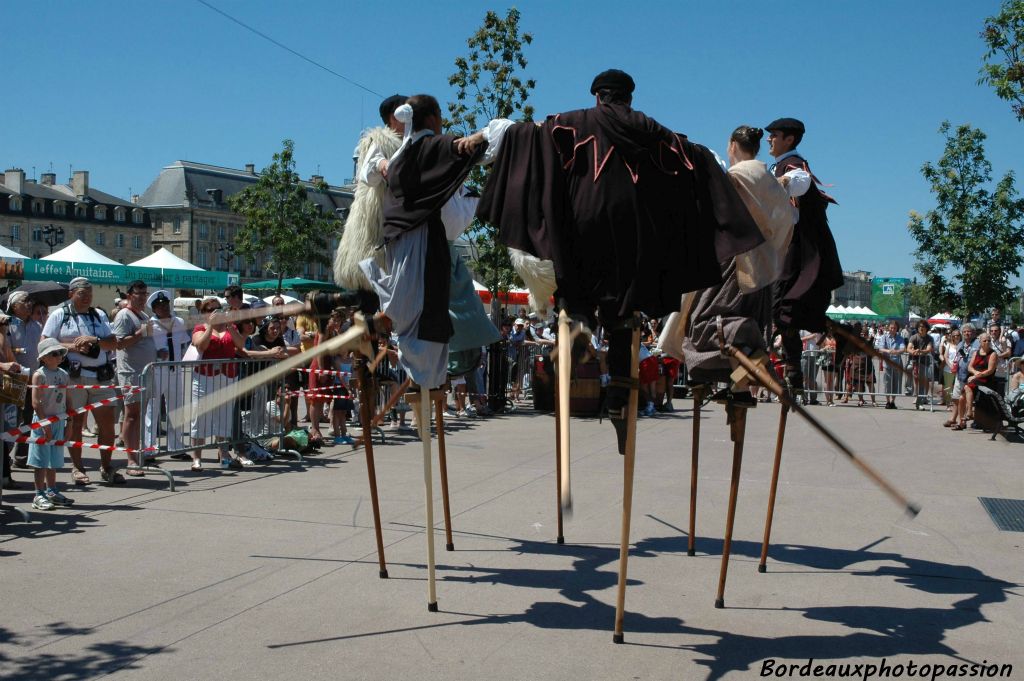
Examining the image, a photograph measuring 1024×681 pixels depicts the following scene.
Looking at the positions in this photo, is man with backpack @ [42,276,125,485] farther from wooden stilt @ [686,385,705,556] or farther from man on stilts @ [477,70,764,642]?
man on stilts @ [477,70,764,642]

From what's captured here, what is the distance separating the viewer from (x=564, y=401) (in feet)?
12.4

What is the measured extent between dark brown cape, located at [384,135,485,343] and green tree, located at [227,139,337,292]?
3689 cm

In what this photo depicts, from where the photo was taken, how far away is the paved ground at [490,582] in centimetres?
448

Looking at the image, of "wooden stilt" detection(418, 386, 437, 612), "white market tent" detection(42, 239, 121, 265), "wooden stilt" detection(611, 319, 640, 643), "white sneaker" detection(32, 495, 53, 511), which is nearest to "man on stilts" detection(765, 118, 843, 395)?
"wooden stilt" detection(611, 319, 640, 643)

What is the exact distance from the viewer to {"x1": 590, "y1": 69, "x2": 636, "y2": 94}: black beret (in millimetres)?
4676

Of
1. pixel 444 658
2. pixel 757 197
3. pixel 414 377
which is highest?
pixel 757 197

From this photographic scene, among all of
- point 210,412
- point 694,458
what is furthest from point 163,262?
point 694,458

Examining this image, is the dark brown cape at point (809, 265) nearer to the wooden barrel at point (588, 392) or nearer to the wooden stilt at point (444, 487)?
the wooden stilt at point (444, 487)

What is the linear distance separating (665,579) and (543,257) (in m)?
2.44

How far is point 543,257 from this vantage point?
4.46 metres

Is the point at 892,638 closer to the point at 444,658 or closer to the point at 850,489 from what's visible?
the point at 444,658

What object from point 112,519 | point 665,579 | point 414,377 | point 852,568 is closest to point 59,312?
point 112,519

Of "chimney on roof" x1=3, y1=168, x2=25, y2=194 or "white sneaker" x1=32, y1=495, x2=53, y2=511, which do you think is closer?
"white sneaker" x1=32, y1=495, x2=53, y2=511

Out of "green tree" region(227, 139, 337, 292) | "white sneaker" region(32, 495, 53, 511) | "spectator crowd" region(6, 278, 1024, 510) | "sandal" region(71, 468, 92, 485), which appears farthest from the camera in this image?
"green tree" region(227, 139, 337, 292)
